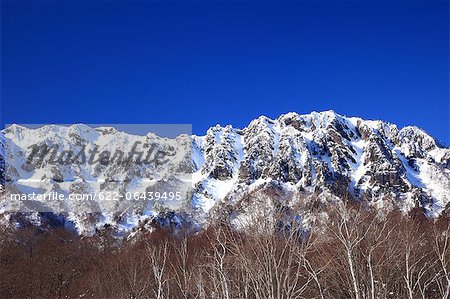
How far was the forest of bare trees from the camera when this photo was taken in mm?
17328

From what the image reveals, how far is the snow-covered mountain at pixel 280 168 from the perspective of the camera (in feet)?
375

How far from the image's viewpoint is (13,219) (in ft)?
322

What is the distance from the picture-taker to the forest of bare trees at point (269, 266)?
17.3m

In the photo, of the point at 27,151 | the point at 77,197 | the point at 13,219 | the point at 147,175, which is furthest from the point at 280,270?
the point at 27,151

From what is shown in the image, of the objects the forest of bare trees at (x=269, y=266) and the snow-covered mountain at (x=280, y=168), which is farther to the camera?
the snow-covered mountain at (x=280, y=168)

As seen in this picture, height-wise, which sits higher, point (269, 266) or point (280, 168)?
point (280, 168)

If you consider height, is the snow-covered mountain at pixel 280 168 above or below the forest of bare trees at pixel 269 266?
above

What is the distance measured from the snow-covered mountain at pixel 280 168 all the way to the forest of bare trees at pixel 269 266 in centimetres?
5940

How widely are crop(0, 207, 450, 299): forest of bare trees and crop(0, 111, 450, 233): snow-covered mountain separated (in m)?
59.4

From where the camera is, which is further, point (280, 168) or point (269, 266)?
point (280, 168)

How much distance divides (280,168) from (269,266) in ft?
368

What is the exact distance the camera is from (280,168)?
127 meters

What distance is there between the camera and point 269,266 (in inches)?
618

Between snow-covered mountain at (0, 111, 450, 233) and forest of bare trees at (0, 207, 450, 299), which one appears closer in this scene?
forest of bare trees at (0, 207, 450, 299)
